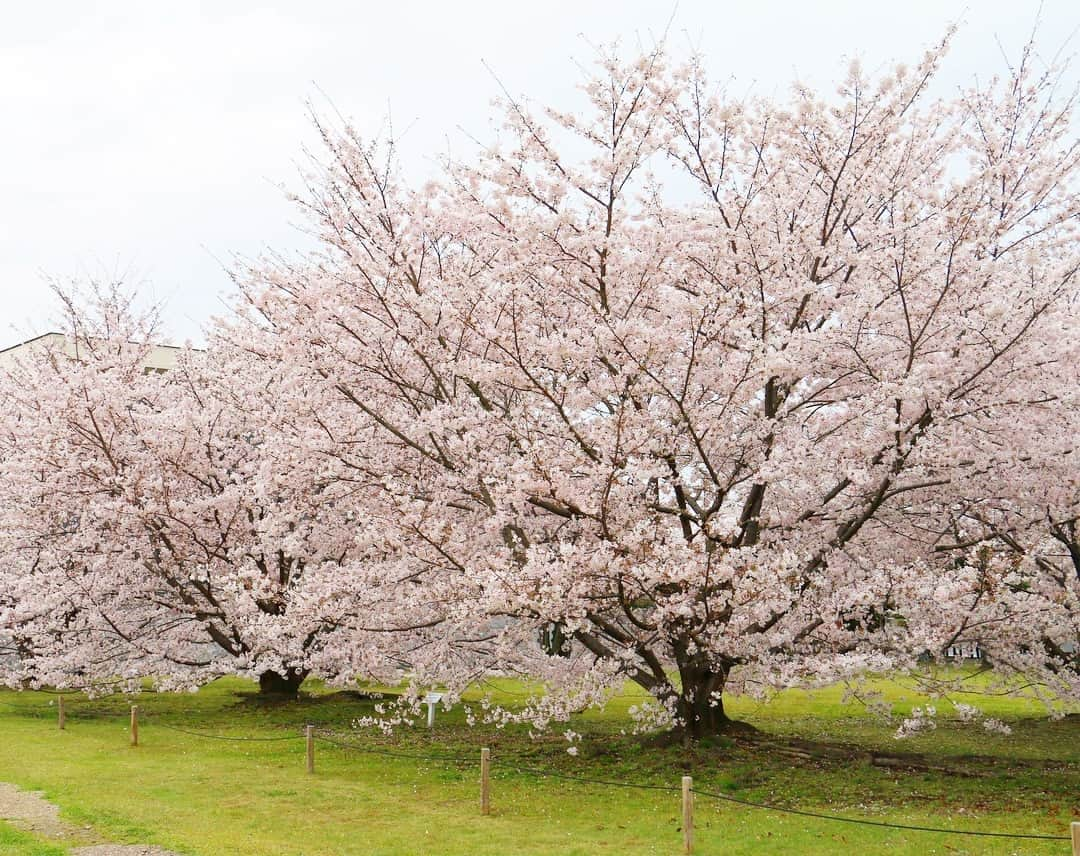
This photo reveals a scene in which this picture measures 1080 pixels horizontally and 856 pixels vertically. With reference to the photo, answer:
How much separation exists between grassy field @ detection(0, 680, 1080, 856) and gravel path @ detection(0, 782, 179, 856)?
22 cm

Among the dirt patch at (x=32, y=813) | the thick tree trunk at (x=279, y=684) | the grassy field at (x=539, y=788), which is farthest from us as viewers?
the thick tree trunk at (x=279, y=684)

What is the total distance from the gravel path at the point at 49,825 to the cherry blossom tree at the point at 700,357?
4.03m

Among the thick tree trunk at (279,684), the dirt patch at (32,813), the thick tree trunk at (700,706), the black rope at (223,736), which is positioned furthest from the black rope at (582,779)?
the thick tree trunk at (279,684)

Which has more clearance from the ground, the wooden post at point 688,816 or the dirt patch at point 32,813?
the wooden post at point 688,816

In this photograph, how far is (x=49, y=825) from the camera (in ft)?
35.3

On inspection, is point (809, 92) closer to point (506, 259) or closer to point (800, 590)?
point (506, 259)

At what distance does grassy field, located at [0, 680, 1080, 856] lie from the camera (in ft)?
32.7

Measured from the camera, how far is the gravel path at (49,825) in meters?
9.62

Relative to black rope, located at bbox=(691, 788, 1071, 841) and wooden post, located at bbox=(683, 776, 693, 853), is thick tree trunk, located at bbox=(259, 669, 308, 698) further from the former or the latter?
wooden post, located at bbox=(683, 776, 693, 853)

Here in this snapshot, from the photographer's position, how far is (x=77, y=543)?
18922 millimetres

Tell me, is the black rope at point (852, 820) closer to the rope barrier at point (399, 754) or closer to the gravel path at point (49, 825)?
the rope barrier at point (399, 754)

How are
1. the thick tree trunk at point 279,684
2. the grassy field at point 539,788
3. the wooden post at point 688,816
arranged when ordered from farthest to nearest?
the thick tree trunk at point 279,684 < the grassy field at point 539,788 < the wooden post at point 688,816

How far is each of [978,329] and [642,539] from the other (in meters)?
4.68

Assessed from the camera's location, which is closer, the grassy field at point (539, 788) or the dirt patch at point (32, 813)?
the grassy field at point (539, 788)
